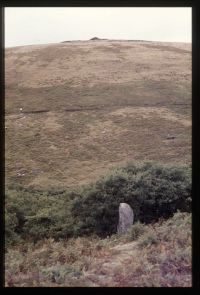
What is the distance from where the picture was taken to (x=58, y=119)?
1677 inches

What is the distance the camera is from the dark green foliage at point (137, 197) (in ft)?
41.6

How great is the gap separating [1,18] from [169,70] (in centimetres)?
5058

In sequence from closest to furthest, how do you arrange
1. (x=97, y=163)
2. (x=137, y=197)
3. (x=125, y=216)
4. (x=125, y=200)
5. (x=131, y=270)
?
(x=131, y=270), (x=125, y=216), (x=125, y=200), (x=137, y=197), (x=97, y=163)

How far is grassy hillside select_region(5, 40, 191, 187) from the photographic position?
35.8 m

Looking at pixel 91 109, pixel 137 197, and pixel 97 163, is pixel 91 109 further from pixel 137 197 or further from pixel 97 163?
pixel 137 197

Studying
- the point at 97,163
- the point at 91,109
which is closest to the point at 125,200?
the point at 97,163

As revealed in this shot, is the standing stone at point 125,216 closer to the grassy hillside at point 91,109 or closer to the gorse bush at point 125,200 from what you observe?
the gorse bush at point 125,200

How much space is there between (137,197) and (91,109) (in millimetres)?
31187

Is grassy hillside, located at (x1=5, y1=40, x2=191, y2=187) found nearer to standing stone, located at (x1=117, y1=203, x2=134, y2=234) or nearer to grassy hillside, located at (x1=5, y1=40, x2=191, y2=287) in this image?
grassy hillside, located at (x1=5, y1=40, x2=191, y2=287)

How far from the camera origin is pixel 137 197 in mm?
13781

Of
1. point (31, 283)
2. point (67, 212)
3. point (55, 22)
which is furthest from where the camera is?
point (55, 22)

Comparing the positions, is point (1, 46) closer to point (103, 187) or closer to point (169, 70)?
point (103, 187)

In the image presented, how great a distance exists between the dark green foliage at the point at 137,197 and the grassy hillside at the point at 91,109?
17.2 m

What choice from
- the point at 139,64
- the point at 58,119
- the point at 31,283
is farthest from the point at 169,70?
the point at 31,283
